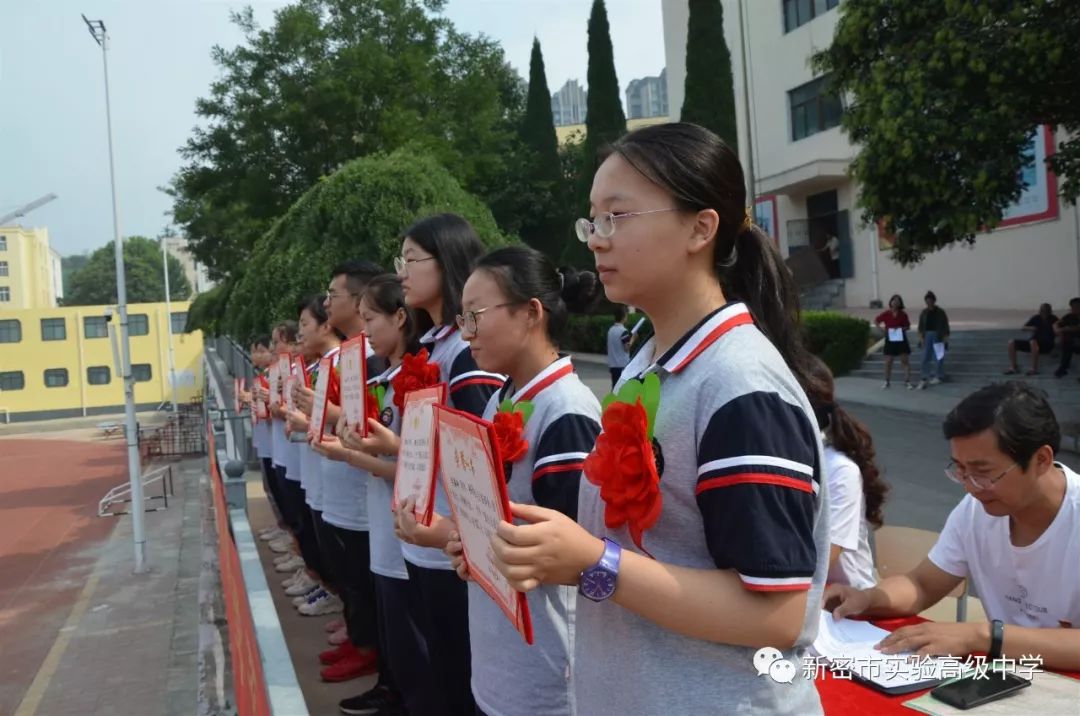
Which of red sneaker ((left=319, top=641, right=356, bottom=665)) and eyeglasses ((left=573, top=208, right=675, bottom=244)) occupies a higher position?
eyeglasses ((left=573, top=208, right=675, bottom=244))

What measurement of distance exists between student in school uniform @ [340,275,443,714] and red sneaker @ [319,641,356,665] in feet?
2.55

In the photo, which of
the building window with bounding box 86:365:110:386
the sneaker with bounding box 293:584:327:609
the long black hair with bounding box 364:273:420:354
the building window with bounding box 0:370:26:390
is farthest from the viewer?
the building window with bounding box 86:365:110:386

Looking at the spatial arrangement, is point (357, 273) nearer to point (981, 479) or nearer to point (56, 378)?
point (981, 479)

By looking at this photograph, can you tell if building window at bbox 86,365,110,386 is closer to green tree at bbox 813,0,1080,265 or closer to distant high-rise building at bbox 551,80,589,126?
green tree at bbox 813,0,1080,265

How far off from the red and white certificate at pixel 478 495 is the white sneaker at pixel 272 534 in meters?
6.90

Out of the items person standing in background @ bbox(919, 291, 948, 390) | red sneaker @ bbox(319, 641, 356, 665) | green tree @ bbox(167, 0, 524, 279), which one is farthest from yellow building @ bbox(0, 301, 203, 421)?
red sneaker @ bbox(319, 641, 356, 665)

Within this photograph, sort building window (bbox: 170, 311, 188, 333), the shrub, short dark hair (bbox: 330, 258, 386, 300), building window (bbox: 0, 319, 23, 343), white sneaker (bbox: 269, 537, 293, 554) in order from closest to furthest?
short dark hair (bbox: 330, 258, 386, 300), white sneaker (bbox: 269, 537, 293, 554), the shrub, building window (bbox: 0, 319, 23, 343), building window (bbox: 170, 311, 188, 333)

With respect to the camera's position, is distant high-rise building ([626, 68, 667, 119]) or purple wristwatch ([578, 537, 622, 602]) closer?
purple wristwatch ([578, 537, 622, 602])

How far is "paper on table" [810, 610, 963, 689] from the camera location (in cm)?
222

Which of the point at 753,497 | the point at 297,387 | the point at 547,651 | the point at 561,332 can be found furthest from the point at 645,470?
the point at 297,387

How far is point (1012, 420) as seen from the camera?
2.54m

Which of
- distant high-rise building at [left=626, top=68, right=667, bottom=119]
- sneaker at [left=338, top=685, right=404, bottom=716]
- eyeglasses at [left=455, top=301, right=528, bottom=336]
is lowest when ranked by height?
sneaker at [left=338, top=685, right=404, bottom=716]

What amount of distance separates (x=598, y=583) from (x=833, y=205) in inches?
985

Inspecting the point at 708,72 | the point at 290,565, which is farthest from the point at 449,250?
the point at 708,72
